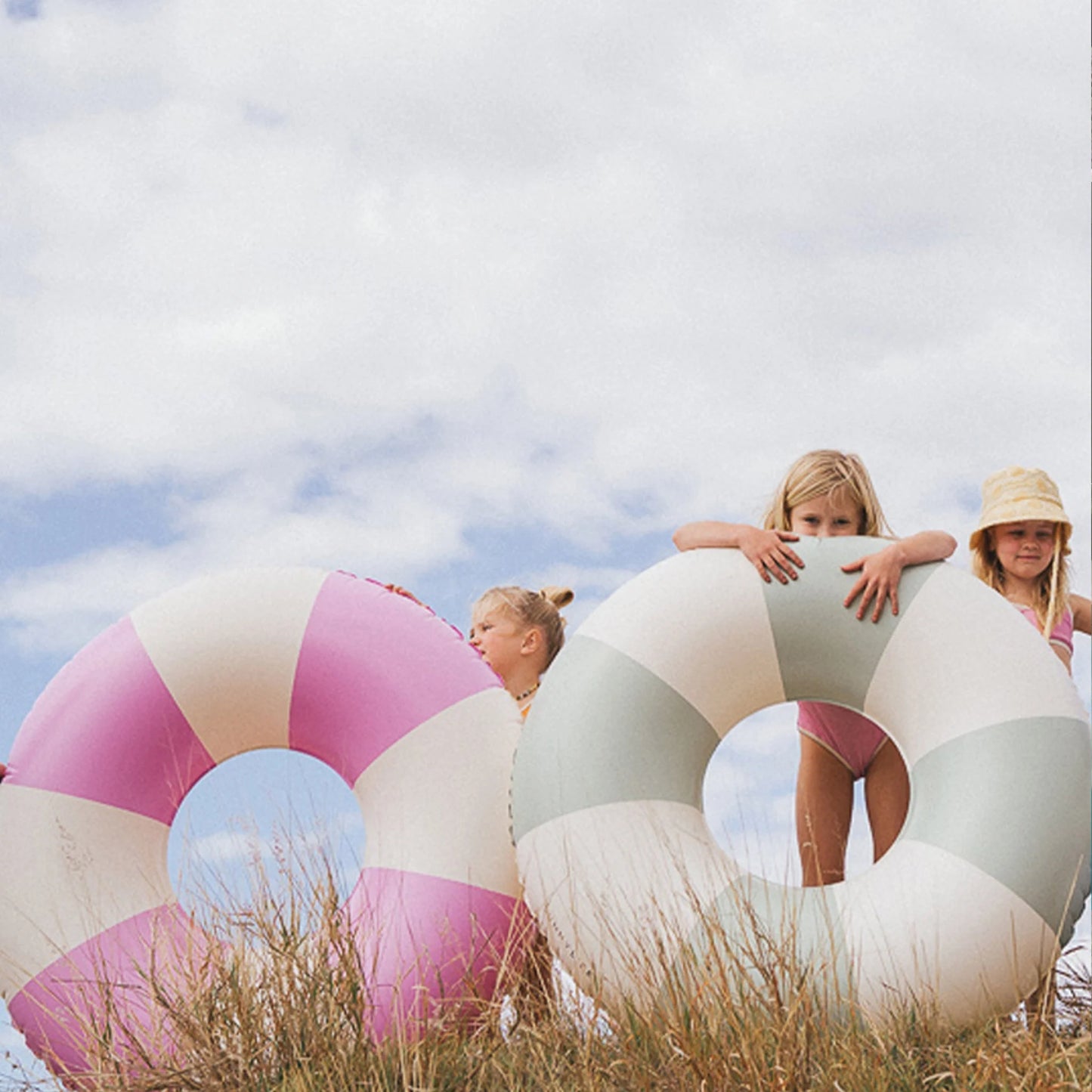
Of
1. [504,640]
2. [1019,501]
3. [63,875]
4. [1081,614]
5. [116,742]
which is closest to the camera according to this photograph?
[63,875]

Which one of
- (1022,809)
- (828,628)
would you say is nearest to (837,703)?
(828,628)

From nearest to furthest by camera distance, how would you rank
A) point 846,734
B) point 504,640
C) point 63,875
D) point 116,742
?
point 63,875 → point 116,742 → point 846,734 → point 504,640

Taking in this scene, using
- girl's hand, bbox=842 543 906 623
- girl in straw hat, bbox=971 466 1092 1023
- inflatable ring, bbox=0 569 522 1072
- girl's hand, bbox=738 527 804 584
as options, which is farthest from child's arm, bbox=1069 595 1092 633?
inflatable ring, bbox=0 569 522 1072

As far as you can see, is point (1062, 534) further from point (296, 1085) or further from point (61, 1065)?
point (61, 1065)

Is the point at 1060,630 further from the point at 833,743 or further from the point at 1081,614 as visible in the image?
the point at 833,743

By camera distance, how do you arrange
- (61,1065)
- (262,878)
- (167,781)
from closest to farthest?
(262,878)
(61,1065)
(167,781)

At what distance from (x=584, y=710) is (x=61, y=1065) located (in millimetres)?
1776

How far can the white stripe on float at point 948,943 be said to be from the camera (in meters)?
3.57

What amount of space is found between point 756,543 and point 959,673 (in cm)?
67

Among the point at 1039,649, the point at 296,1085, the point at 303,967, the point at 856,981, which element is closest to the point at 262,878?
the point at 303,967

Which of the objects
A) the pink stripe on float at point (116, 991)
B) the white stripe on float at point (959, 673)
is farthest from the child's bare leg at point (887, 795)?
the pink stripe on float at point (116, 991)

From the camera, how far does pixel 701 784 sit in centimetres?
399

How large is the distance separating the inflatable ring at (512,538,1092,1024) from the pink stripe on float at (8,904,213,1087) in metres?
0.99

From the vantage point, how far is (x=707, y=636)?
155 inches
